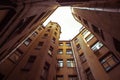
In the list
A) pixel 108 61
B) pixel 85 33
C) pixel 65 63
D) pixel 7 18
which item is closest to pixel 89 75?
pixel 108 61

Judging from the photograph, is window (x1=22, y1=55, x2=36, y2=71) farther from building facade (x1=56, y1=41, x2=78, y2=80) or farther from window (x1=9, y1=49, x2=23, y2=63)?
building facade (x1=56, y1=41, x2=78, y2=80)

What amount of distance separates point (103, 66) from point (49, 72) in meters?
5.13

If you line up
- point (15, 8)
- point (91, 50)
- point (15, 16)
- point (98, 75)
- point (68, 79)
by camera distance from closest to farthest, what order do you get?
1. point (15, 8)
2. point (15, 16)
3. point (98, 75)
4. point (91, 50)
5. point (68, 79)

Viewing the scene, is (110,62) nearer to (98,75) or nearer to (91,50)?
(98,75)

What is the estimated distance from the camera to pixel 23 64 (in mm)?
14469

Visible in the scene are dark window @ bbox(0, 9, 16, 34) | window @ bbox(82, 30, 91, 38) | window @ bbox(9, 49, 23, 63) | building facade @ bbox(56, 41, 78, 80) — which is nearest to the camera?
dark window @ bbox(0, 9, 16, 34)

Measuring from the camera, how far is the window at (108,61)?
12637 millimetres

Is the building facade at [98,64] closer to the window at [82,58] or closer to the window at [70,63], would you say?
the window at [82,58]

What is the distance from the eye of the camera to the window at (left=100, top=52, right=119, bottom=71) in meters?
12.6

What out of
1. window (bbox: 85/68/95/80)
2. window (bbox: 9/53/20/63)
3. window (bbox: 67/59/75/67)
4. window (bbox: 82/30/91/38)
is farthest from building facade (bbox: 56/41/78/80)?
window (bbox: 9/53/20/63)

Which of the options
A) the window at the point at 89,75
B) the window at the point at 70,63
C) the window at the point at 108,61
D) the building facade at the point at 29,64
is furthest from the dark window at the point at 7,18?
the window at the point at 70,63

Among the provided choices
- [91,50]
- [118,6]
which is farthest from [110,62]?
[118,6]

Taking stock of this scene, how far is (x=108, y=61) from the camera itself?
13531mm

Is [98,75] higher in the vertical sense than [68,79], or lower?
lower
